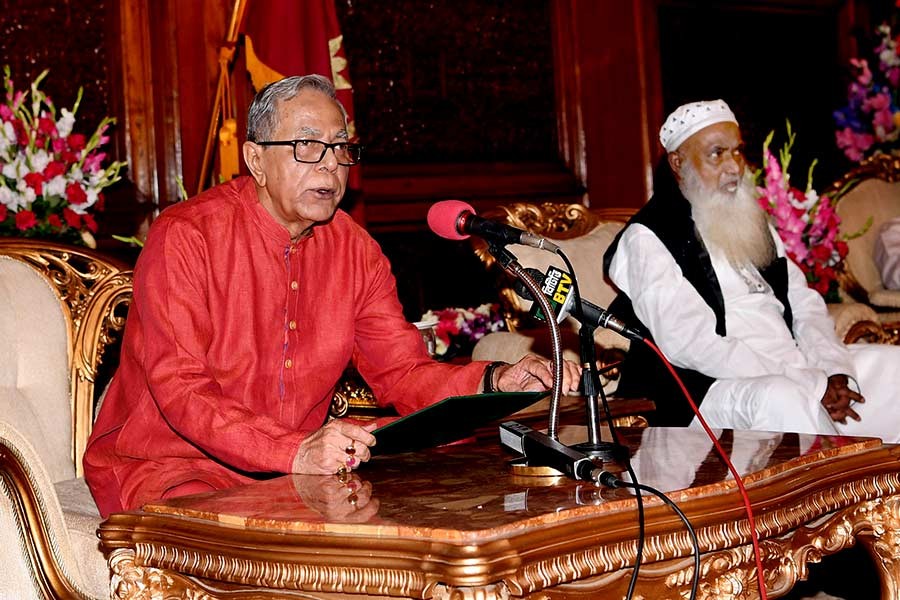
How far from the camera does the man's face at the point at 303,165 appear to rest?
258 cm

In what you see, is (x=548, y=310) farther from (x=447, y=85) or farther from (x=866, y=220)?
(x=866, y=220)

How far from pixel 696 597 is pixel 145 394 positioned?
1.29m

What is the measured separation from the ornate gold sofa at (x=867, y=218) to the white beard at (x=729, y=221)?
1478mm

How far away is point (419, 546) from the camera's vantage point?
1.61 m

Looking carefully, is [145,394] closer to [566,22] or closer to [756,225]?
[756,225]

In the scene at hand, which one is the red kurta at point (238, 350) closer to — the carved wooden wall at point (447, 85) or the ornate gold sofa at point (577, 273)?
the ornate gold sofa at point (577, 273)

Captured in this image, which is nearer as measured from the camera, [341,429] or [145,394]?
[341,429]

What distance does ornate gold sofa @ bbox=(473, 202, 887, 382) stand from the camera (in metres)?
4.12

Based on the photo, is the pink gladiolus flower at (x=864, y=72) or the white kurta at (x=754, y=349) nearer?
the white kurta at (x=754, y=349)

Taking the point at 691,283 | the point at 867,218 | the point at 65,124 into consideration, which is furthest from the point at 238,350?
the point at 867,218

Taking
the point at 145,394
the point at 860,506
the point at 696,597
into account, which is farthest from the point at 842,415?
the point at 145,394

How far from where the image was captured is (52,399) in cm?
288

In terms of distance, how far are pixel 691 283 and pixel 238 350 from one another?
1.86m

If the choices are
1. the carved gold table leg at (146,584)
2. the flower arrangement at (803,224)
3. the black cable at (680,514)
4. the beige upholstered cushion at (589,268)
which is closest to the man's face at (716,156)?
the beige upholstered cushion at (589,268)
